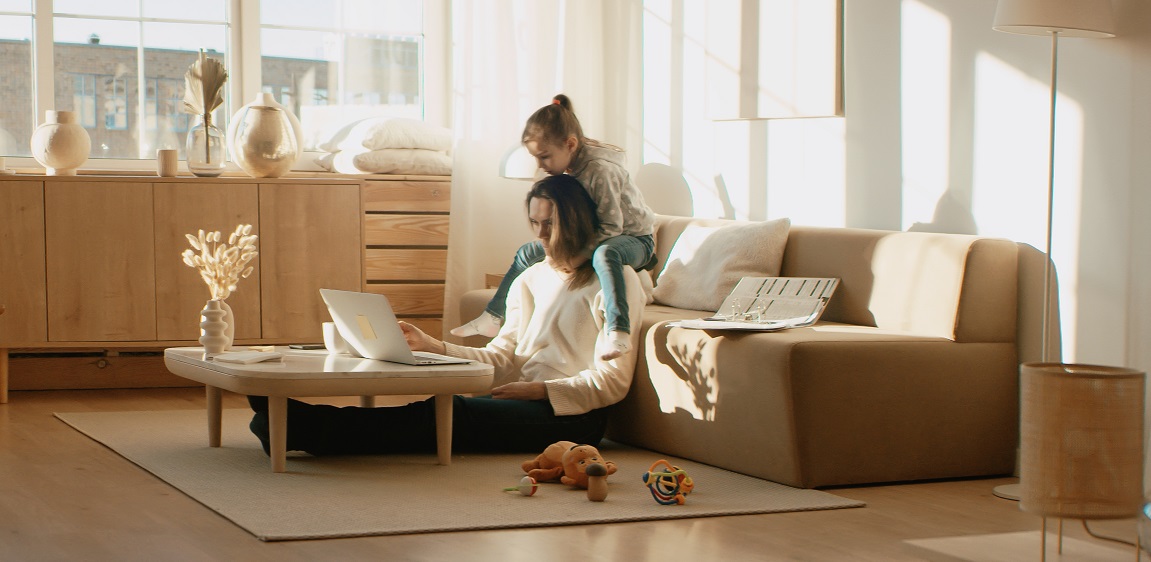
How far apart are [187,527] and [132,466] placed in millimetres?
832

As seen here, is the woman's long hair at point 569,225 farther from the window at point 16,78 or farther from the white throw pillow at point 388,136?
the window at point 16,78

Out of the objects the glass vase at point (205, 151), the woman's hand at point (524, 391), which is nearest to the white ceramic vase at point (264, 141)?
the glass vase at point (205, 151)

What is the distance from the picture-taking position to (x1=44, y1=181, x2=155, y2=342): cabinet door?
503cm

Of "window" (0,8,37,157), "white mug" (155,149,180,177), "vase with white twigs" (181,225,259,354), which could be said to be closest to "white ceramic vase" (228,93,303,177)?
"white mug" (155,149,180,177)

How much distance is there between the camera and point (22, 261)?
5000 millimetres

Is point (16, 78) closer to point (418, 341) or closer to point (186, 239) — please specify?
point (186, 239)

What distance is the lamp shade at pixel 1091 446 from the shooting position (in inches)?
89.3

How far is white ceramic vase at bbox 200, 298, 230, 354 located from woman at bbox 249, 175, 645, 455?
232 mm

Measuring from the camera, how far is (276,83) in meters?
5.98

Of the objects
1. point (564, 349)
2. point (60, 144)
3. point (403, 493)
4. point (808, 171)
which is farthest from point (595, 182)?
point (60, 144)

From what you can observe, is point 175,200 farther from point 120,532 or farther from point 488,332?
point 120,532

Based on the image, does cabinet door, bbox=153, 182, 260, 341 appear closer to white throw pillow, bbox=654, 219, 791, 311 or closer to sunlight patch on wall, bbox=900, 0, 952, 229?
white throw pillow, bbox=654, 219, 791, 311

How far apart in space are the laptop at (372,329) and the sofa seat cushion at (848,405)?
67cm

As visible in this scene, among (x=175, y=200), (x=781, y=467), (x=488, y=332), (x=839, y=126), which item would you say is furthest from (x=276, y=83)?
(x=781, y=467)
